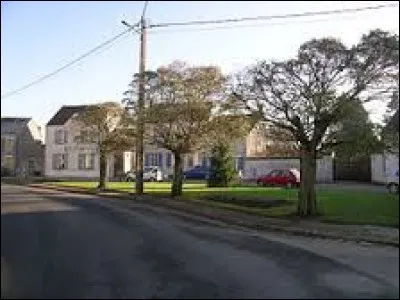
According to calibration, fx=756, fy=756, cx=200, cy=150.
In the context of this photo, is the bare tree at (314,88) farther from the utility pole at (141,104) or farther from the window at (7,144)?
the window at (7,144)

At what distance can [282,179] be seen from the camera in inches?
2256

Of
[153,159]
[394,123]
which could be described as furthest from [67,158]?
[394,123]

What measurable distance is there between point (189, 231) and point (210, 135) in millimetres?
17801

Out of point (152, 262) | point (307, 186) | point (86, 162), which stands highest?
point (86, 162)

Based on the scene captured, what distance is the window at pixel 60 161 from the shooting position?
3388 inches

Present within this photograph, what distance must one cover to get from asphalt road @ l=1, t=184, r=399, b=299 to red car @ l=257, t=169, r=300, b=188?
124 ft

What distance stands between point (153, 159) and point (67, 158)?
9881 mm

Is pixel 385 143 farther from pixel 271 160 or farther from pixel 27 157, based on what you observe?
pixel 271 160

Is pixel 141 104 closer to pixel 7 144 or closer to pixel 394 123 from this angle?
pixel 394 123

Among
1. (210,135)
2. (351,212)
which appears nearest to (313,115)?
(351,212)

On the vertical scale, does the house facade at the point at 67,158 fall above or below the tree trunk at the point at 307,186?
above

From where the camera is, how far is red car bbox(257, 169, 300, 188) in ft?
184

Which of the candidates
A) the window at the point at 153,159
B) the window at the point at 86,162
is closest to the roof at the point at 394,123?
the window at the point at 153,159

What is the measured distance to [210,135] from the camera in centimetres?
3762
